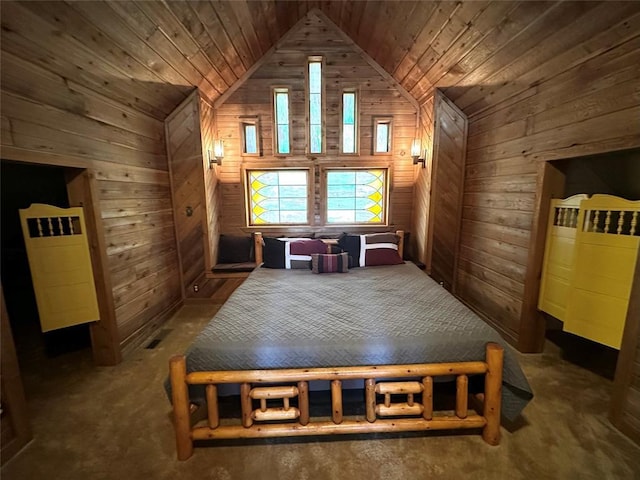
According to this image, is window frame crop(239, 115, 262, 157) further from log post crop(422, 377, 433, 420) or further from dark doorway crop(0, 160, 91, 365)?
log post crop(422, 377, 433, 420)

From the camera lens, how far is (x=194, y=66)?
2.80 meters

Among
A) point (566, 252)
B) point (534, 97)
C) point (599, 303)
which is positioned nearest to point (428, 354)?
point (599, 303)

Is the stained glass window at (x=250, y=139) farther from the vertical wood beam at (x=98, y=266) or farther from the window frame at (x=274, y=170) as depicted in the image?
the vertical wood beam at (x=98, y=266)

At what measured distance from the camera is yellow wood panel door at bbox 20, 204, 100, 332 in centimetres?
198

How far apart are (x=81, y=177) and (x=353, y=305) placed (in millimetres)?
2293

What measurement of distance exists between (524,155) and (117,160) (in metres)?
3.57

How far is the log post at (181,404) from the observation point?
143 cm

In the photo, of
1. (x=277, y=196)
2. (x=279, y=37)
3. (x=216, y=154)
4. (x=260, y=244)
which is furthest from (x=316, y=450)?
(x=279, y=37)

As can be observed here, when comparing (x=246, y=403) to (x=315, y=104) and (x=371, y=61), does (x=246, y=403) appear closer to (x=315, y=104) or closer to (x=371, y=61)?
(x=315, y=104)

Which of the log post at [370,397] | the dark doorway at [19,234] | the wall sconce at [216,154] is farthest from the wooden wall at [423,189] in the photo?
the dark doorway at [19,234]

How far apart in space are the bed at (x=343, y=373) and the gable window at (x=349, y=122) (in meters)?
2.63

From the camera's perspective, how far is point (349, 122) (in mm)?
3713

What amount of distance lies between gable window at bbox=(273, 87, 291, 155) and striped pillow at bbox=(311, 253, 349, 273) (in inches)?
63.8

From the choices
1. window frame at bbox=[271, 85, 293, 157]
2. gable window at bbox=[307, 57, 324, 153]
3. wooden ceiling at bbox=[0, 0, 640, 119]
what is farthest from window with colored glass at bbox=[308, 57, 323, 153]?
wooden ceiling at bbox=[0, 0, 640, 119]
